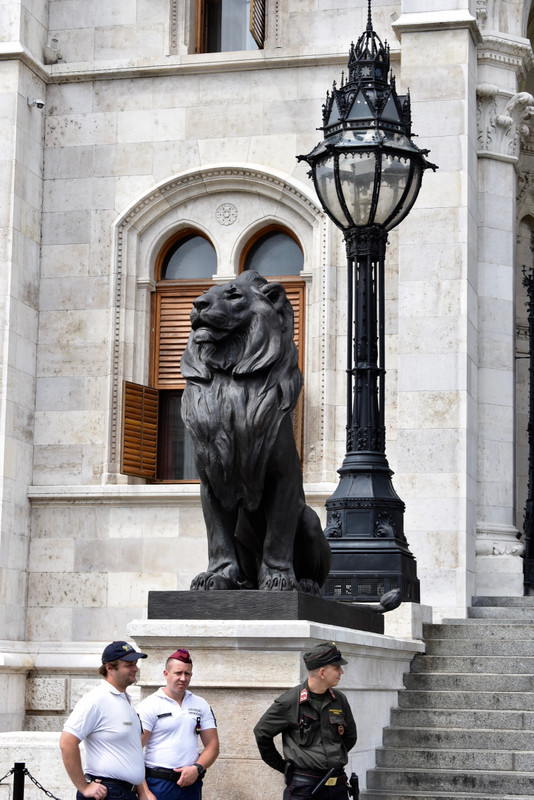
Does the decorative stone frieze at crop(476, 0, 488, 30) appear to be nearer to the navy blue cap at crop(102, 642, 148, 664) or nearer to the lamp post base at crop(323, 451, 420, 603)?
the lamp post base at crop(323, 451, 420, 603)

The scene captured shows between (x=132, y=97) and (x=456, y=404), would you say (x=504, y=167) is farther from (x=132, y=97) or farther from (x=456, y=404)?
(x=132, y=97)

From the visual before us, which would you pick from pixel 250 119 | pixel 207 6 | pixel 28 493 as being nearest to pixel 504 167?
pixel 250 119

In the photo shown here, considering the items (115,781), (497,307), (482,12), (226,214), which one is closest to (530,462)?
(497,307)

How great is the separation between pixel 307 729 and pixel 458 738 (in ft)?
13.9

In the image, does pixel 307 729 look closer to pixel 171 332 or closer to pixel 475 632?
pixel 475 632

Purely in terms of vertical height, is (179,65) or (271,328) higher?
(179,65)

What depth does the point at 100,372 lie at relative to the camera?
1898 centimetres

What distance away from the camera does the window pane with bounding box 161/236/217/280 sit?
19.6m

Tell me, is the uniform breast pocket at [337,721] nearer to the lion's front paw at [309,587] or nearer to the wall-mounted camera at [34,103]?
the lion's front paw at [309,587]

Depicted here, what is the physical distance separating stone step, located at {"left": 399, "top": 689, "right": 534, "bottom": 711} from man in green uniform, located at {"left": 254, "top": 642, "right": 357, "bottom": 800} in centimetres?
456

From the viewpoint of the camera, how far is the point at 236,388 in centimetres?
1017

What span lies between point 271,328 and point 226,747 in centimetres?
288

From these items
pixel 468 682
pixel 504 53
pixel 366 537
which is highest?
pixel 504 53

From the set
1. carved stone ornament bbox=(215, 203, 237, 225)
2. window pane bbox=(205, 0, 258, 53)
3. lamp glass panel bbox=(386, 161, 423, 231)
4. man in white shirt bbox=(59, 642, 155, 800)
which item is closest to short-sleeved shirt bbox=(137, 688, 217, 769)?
man in white shirt bbox=(59, 642, 155, 800)
